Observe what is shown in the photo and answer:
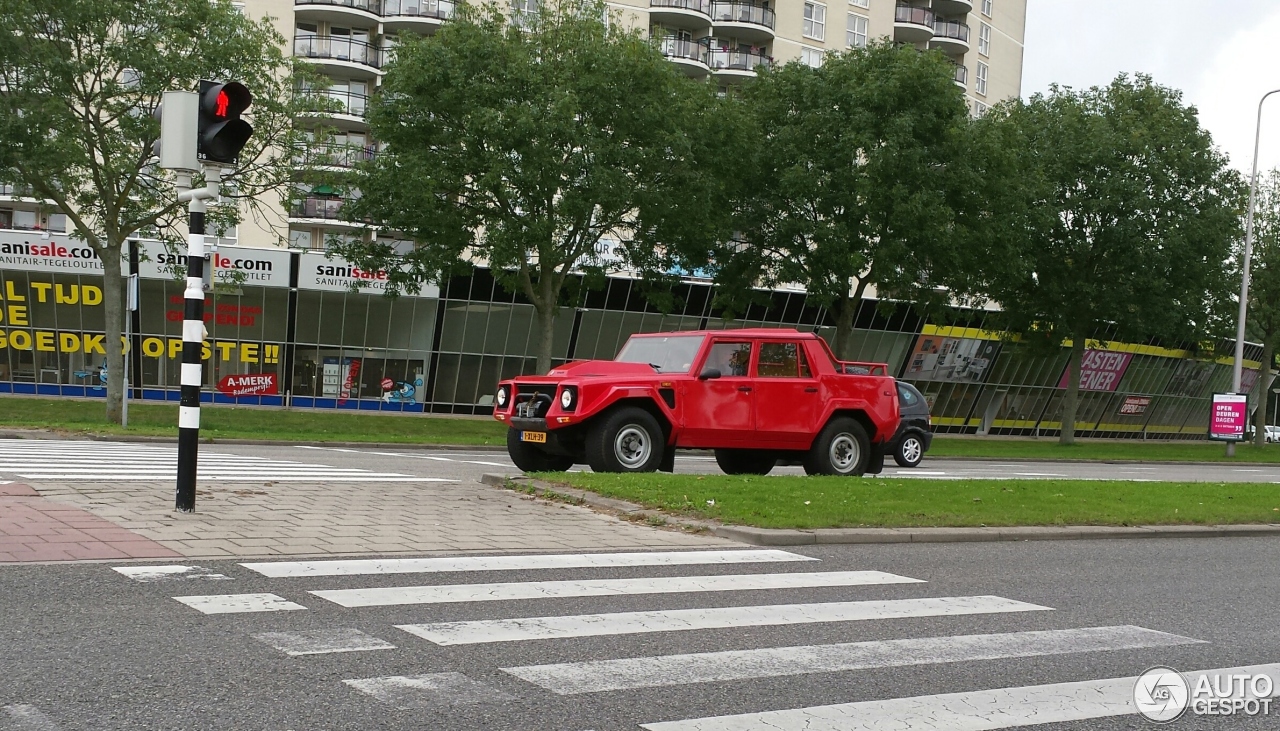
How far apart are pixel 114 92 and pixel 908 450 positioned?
59.6 feet

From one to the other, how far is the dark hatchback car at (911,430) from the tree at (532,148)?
9034 mm

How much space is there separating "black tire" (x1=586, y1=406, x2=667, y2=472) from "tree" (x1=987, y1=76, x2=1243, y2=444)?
30.0 m

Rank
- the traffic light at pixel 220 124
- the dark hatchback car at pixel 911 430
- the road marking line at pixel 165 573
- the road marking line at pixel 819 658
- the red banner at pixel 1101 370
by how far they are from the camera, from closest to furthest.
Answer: the road marking line at pixel 819 658, the road marking line at pixel 165 573, the traffic light at pixel 220 124, the dark hatchback car at pixel 911 430, the red banner at pixel 1101 370

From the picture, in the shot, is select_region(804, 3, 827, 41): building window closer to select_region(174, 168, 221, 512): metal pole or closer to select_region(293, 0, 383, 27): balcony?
select_region(293, 0, 383, 27): balcony

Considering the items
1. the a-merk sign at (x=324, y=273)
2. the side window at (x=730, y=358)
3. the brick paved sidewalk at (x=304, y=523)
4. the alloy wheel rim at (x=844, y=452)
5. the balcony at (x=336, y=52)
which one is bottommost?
the brick paved sidewalk at (x=304, y=523)

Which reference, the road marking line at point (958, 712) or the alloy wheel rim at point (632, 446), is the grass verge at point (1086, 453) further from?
the road marking line at point (958, 712)


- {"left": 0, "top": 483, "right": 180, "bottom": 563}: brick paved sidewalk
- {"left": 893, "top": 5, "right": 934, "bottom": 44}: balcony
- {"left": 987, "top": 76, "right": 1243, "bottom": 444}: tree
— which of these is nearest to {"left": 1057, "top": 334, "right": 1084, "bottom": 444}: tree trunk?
{"left": 987, "top": 76, "right": 1243, "bottom": 444}: tree

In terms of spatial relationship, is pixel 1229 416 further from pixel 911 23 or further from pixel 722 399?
pixel 911 23

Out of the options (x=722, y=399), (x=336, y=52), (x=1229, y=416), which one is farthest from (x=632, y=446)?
(x=336, y=52)

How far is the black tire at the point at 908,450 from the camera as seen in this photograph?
26.2 m

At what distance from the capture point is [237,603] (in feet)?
21.6

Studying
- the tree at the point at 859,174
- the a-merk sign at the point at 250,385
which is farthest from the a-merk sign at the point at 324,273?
the tree at the point at 859,174

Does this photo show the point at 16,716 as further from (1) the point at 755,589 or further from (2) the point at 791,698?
(1) the point at 755,589

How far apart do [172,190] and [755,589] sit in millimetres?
24623
